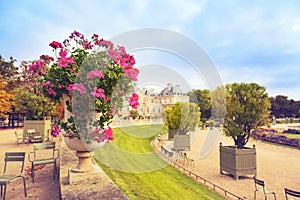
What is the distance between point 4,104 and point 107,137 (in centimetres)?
2499

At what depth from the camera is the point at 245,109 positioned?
9.88 meters

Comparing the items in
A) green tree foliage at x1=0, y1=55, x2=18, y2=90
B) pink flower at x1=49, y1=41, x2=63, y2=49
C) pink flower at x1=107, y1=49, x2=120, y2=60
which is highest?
green tree foliage at x1=0, y1=55, x2=18, y2=90

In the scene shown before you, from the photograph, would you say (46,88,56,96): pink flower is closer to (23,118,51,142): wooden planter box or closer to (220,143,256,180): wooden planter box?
(220,143,256,180): wooden planter box

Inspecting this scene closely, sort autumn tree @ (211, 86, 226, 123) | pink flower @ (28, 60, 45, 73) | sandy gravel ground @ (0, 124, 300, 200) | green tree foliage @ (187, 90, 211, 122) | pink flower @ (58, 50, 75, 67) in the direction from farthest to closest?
green tree foliage @ (187, 90, 211, 122) < autumn tree @ (211, 86, 226, 123) < sandy gravel ground @ (0, 124, 300, 200) < pink flower @ (28, 60, 45, 73) < pink flower @ (58, 50, 75, 67)

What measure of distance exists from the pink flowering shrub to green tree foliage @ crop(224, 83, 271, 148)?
26.1 feet

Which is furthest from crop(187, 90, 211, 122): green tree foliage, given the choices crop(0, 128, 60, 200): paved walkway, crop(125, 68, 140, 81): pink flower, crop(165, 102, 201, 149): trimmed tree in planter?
crop(125, 68, 140, 81): pink flower

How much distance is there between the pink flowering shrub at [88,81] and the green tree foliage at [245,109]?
7.94 meters

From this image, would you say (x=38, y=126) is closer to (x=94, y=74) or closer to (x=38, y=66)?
(x=38, y=66)

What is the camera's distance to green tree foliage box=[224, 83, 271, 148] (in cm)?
978

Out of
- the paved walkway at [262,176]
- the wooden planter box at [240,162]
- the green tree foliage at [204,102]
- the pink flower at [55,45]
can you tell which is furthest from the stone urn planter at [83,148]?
the green tree foliage at [204,102]

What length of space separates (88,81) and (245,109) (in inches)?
343

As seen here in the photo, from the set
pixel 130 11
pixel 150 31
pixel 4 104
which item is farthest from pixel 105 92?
pixel 4 104

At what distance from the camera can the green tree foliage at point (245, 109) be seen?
9.78m

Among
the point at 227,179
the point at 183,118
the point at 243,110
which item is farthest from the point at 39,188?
the point at 183,118
